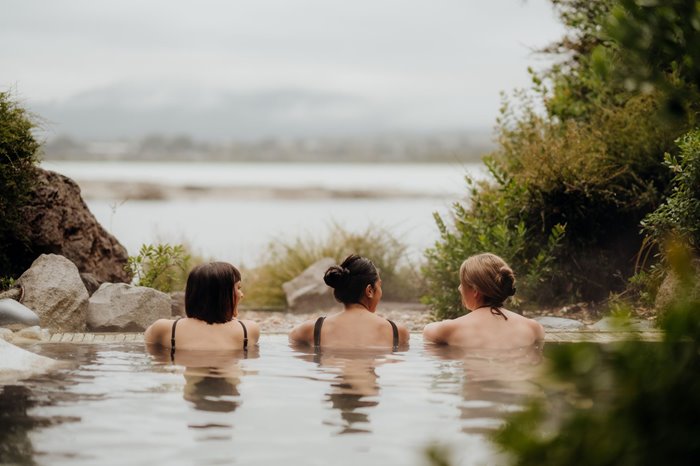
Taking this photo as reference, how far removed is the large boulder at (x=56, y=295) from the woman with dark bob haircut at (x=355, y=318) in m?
3.10

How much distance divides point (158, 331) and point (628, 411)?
19.3 feet

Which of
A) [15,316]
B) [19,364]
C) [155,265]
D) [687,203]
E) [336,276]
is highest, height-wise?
[687,203]

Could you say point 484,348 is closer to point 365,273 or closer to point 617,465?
point 365,273

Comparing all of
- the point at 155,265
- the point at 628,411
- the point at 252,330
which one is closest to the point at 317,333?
the point at 252,330

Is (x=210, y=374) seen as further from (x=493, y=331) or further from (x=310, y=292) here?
(x=310, y=292)

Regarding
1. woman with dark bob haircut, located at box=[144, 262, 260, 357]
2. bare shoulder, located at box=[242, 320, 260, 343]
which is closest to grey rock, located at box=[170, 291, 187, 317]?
woman with dark bob haircut, located at box=[144, 262, 260, 357]

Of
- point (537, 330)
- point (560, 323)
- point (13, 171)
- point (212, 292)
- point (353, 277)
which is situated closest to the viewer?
point (212, 292)

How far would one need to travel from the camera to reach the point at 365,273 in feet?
24.0

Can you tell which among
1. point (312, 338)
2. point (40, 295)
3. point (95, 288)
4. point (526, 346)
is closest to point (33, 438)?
point (312, 338)

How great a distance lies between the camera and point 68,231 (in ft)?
35.4

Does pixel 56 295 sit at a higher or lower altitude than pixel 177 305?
higher

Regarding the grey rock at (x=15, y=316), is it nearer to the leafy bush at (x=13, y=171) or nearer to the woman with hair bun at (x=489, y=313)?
the leafy bush at (x=13, y=171)

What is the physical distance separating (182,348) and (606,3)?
8229 millimetres

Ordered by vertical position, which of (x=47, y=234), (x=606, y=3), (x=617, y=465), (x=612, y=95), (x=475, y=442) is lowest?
(x=475, y=442)
